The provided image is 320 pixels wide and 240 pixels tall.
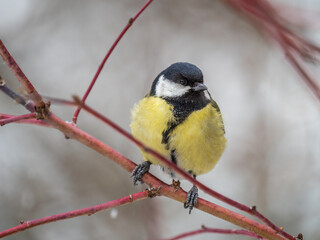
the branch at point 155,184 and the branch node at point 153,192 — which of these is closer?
the branch at point 155,184

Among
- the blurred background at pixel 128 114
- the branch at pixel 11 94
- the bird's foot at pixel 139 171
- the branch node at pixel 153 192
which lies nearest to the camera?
the branch at pixel 11 94

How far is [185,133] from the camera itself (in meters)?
2.33

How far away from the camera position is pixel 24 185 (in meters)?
4.13

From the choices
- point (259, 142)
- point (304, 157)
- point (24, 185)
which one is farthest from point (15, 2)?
point (304, 157)

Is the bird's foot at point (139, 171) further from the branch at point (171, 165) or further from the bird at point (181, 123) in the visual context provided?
the branch at point (171, 165)

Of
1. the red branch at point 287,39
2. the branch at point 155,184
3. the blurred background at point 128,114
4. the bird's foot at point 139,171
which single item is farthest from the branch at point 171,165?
the blurred background at point 128,114

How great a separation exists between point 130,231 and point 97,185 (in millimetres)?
564

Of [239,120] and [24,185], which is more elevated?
[239,120]

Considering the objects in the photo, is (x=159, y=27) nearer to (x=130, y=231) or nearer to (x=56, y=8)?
(x=56, y=8)

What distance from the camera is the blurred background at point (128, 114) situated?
4098mm

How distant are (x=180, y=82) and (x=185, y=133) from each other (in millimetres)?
340

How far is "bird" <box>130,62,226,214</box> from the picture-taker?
2338 millimetres

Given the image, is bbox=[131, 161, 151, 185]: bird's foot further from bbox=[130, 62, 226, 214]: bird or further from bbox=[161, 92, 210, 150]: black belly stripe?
bbox=[161, 92, 210, 150]: black belly stripe

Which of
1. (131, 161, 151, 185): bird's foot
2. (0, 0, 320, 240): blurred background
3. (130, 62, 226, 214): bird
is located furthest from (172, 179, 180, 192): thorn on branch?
(0, 0, 320, 240): blurred background
